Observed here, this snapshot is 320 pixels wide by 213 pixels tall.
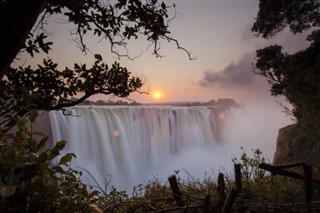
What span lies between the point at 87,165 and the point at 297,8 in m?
17.2

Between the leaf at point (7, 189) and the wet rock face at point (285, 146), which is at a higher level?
the wet rock face at point (285, 146)

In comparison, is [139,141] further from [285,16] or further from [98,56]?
[98,56]

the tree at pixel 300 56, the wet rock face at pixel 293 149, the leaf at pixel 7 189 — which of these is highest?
the tree at pixel 300 56

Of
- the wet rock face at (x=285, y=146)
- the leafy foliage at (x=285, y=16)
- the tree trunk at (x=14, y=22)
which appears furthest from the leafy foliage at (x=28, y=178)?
the wet rock face at (x=285, y=146)

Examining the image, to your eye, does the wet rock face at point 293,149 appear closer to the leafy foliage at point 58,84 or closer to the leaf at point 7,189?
the leafy foliage at point 58,84

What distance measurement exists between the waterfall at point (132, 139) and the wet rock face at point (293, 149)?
25.7 feet

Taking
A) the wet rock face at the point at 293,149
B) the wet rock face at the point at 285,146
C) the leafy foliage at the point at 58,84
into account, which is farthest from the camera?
the wet rock face at the point at 285,146

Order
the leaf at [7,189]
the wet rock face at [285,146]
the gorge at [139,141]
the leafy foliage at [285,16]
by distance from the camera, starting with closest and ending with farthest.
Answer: the leaf at [7,189] < the leafy foliage at [285,16] < the wet rock face at [285,146] < the gorge at [139,141]

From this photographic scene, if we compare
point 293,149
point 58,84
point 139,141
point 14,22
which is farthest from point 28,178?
point 139,141

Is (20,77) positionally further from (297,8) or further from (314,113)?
(297,8)

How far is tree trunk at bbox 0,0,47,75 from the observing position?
5.09 ft

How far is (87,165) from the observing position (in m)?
19.7

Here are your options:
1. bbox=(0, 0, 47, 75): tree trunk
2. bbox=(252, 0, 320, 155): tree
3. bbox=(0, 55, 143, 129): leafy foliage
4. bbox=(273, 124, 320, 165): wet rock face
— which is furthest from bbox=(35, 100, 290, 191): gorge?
bbox=(0, 0, 47, 75): tree trunk

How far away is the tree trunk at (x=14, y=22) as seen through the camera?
5.09 ft
